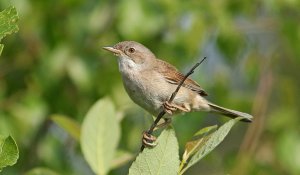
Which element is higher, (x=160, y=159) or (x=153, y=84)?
(x=160, y=159)

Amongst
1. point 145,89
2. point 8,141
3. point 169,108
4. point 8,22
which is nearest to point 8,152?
point 8,141

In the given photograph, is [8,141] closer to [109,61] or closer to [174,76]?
[174,76]

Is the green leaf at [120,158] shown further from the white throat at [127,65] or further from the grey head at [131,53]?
the grey head at [131,53]

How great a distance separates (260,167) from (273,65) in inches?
34.6

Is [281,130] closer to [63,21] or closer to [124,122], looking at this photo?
[124,122]

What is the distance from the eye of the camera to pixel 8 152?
178cm

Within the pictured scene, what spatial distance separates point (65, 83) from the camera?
5332 millimetres

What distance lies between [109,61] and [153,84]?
4.71ft

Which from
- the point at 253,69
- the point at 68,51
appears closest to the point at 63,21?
the point at 68,51

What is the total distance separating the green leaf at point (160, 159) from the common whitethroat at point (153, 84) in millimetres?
1194

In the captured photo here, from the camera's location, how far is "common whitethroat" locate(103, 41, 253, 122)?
11.8ft

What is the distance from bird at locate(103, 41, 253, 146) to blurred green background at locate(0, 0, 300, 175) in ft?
1.21

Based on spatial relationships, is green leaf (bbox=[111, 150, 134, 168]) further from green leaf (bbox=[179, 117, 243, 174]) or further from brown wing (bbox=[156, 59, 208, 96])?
green leaf (bbox=[179, 117, 243, 174])

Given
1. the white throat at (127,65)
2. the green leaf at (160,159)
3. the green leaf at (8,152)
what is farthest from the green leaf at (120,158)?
the green leaf at (8,152)
